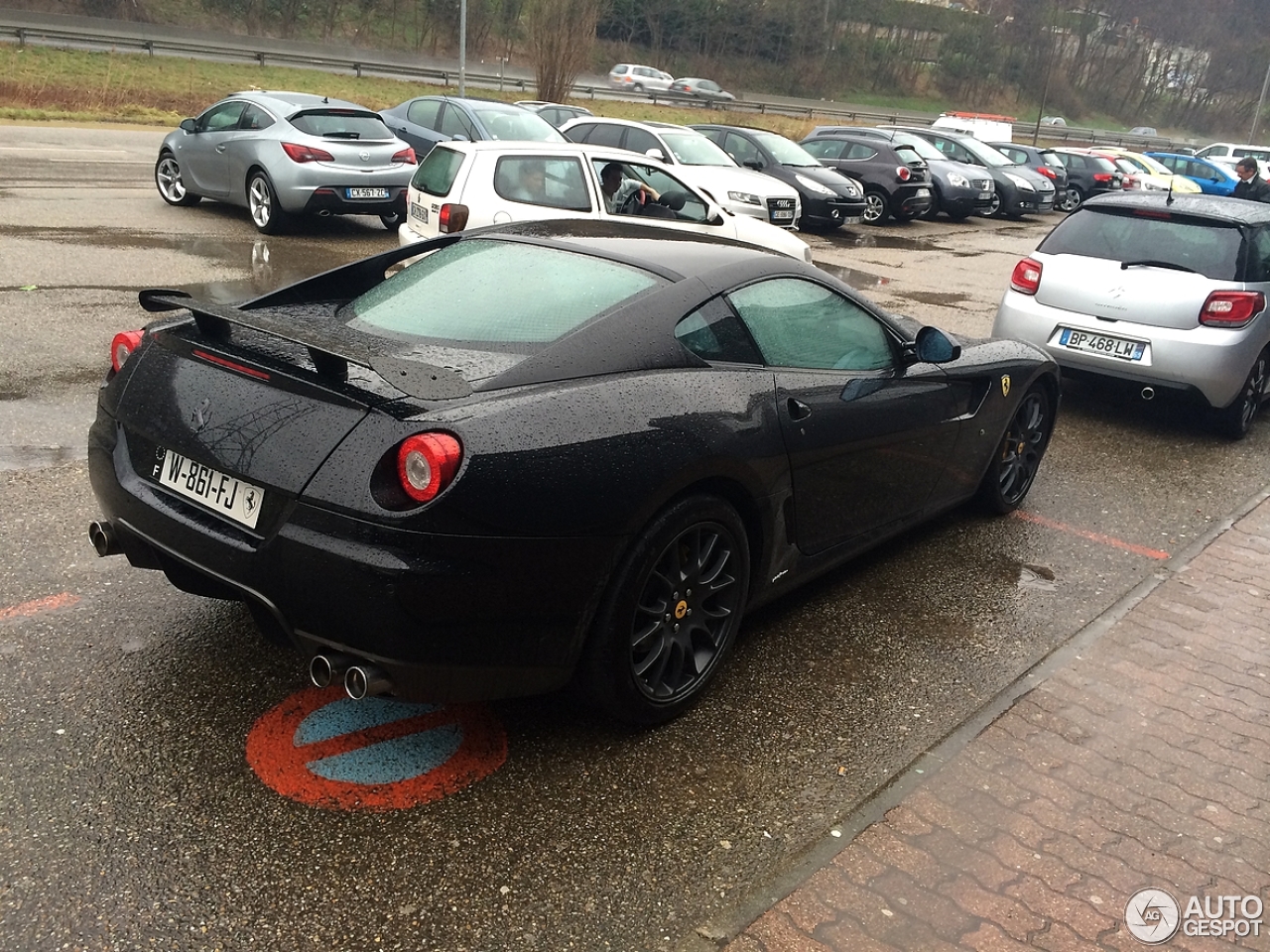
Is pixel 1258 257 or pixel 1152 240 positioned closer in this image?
pixel 1258 257

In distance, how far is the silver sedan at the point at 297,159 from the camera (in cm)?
1197

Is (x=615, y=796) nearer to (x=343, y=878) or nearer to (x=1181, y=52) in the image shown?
(x=343, y=878)

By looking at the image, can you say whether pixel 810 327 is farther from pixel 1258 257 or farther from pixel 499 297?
pixel 1258 257

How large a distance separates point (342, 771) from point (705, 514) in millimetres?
1314

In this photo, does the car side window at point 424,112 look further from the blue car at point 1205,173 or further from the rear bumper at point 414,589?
the blue car at point 1205,173

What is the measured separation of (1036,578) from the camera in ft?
16.1

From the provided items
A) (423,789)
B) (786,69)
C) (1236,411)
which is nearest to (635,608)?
(423,789)

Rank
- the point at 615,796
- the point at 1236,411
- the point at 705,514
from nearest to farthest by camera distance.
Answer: the point at 615,796
the point at 705,514
the point at 1236,411

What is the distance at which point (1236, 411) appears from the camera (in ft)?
24.7

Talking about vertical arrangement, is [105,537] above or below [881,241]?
above

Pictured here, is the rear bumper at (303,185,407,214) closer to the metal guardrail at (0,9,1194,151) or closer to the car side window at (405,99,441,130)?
the car side window at (405,99,441,130)

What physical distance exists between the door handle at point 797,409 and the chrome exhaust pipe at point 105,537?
2213mm

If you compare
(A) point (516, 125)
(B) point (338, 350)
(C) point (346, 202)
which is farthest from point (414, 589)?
(A) point (516, 125)

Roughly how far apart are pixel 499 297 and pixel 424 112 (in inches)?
509
